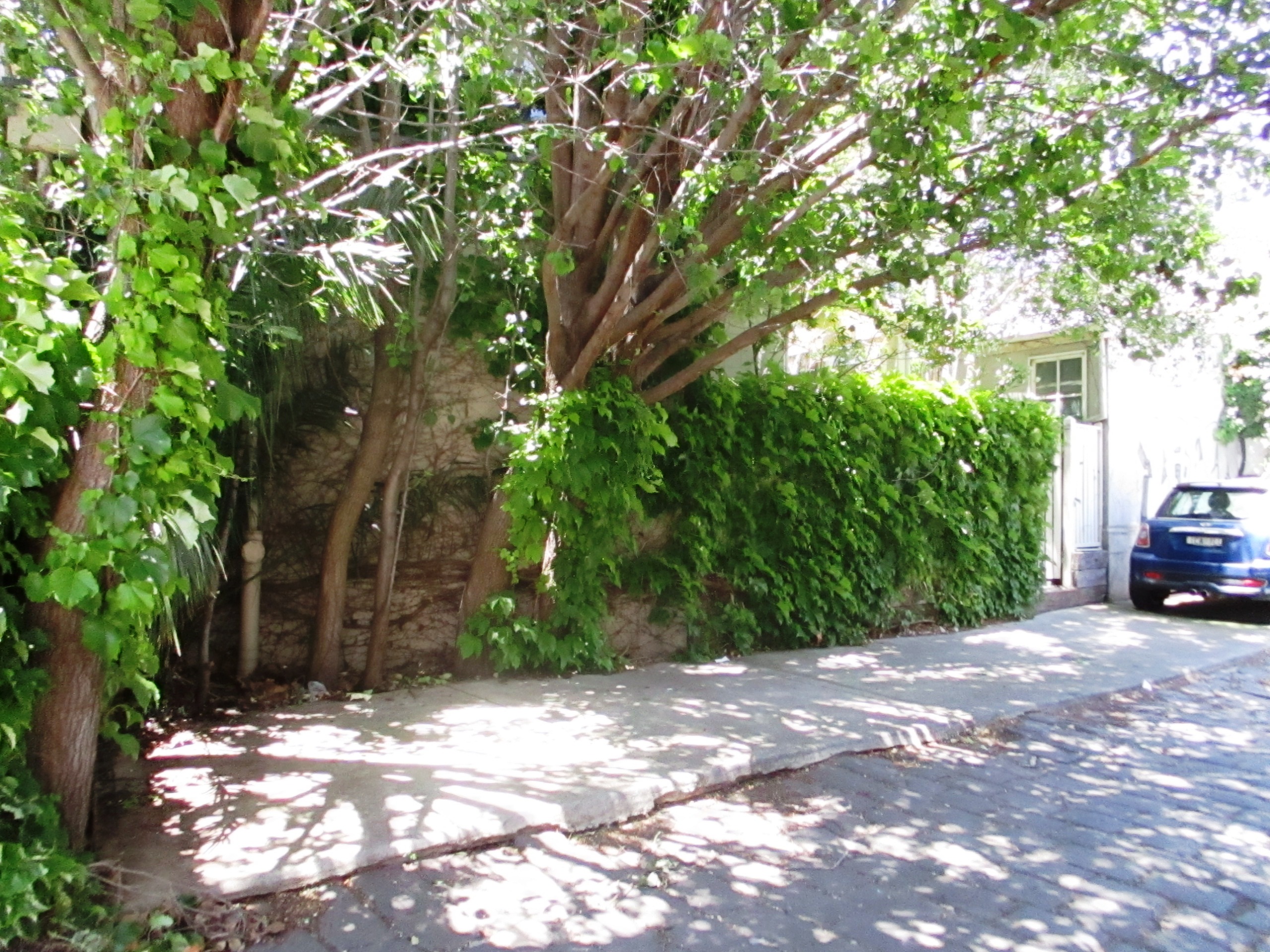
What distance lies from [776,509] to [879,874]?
4.84 metres

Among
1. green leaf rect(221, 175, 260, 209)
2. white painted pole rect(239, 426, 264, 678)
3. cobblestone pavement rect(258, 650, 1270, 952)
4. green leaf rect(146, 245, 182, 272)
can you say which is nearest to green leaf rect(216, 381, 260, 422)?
green leaf rect(146, 245, 182, 272)

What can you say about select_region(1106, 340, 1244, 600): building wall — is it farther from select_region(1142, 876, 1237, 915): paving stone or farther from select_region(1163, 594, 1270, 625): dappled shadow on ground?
select_region(1142, 876, 1237, 915): paving stone

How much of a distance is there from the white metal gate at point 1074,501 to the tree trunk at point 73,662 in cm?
1077

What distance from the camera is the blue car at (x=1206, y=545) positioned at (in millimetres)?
11359

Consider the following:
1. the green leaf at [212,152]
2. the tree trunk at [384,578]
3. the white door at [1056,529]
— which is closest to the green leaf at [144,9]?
the green leaf at [212,152]

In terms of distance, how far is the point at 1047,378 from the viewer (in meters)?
15.6

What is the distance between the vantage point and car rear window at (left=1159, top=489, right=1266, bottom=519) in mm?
11648

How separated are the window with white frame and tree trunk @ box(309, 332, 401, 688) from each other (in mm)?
10784

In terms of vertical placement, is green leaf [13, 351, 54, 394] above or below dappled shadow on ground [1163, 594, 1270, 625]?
above

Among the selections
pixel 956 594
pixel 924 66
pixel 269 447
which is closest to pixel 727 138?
pixel 924 66

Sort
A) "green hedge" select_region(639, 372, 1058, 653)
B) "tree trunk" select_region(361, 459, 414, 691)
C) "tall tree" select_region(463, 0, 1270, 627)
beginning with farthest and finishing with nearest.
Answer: "green hedge" select_region(639, 372, 1058, 653), "tree trunk" select_region(361, 459, 414, 691), "tall tree" select_region(463, 0, 1270, 627)

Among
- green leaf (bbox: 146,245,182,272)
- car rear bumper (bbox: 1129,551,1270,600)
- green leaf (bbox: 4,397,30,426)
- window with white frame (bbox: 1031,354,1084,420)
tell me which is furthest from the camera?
window with white frame (bbox: 1031,354,1084,420)

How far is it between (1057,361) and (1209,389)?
11.4ft

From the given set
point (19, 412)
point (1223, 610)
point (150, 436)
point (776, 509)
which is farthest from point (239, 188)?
point (1223, 610)
